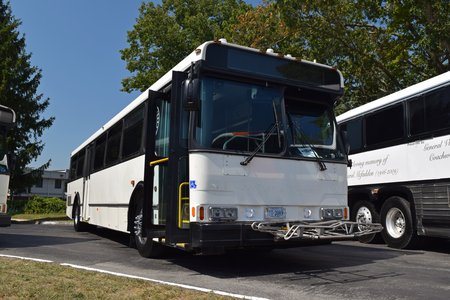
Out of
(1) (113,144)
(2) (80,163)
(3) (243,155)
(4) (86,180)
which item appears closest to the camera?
(3) (243,155)

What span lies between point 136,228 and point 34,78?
26.8m

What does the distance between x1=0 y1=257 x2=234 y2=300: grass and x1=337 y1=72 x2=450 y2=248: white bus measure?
4.33 metres

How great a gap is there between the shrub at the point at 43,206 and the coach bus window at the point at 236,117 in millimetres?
26465

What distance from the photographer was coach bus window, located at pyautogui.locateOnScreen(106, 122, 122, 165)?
36.0ft

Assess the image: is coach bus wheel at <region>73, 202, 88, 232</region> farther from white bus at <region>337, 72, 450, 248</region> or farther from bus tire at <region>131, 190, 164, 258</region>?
white bus at <region>337, 72, 450, 248</region>

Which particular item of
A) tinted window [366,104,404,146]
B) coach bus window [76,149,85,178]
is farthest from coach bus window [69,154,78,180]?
tinted window [366,104,404,146]

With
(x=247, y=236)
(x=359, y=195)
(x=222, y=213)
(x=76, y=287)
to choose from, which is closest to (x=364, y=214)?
(x=359, y=195)

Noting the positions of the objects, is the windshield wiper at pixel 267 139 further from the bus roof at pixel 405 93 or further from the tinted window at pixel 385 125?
the tinted window at pixel 385 125

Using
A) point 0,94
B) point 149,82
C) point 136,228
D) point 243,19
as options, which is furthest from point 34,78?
point 136,228

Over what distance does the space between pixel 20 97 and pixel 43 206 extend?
7.22 meters

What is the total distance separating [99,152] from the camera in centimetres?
1316

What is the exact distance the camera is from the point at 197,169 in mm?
6559

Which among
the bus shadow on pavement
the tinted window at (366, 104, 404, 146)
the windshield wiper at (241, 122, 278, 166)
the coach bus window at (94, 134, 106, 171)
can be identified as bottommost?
the bus shadow on pavement

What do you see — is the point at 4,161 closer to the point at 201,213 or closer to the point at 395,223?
the point at 201,213
